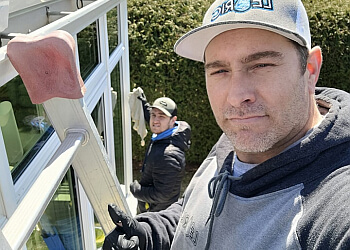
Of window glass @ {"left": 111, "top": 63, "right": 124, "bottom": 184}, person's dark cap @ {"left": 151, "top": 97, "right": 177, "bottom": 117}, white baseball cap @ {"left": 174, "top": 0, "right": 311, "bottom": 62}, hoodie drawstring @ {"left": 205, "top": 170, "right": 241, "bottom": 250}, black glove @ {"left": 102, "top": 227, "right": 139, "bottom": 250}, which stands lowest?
window glass @ {"left": 111, "top": 63, "right": 124, "bottom": 184}

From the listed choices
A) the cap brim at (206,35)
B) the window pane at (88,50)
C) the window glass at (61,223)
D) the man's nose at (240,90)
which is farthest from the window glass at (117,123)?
the man's nose at (240,90)

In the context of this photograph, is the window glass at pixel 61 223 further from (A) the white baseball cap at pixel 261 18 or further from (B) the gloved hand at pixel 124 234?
(A) the white baseball cap at pixel 261 18

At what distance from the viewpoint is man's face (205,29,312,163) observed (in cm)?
133

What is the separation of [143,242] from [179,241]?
0.22 meters

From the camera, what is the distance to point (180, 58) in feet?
20.6

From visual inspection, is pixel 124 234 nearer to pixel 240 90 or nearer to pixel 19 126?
pixel 19 126

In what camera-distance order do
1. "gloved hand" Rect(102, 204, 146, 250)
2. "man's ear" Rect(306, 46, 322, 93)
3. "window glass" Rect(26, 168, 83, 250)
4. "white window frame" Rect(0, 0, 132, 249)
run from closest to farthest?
"white window frame" Rect(0, 0, 132, 249) < "man's ear" Rect(306, 46, 322, 93) < "gloved hand" Rect(102, 204, 146, 250) < "window glass" Rect(26, 168, 83, 250)

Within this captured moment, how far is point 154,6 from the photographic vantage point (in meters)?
6.52

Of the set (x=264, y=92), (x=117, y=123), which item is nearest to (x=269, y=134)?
(x=264, y=92)

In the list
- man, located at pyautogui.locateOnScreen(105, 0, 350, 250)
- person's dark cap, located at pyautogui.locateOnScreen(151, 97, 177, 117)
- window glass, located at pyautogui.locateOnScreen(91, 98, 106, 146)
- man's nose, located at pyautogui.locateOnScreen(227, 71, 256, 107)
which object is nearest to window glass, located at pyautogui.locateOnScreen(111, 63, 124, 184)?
person's dark cap, located at pyautogui.locateOnScreen(151, 97, 177, 117)

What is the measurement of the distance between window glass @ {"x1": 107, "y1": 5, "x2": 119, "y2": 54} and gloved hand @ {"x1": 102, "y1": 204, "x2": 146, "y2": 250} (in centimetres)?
261

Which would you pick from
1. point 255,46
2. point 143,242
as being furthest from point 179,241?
point 255,46

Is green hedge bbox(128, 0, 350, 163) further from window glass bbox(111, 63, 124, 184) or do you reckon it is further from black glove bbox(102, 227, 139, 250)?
black glove bbox(102, 227, 139, 250)

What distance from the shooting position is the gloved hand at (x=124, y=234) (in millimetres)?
1627
